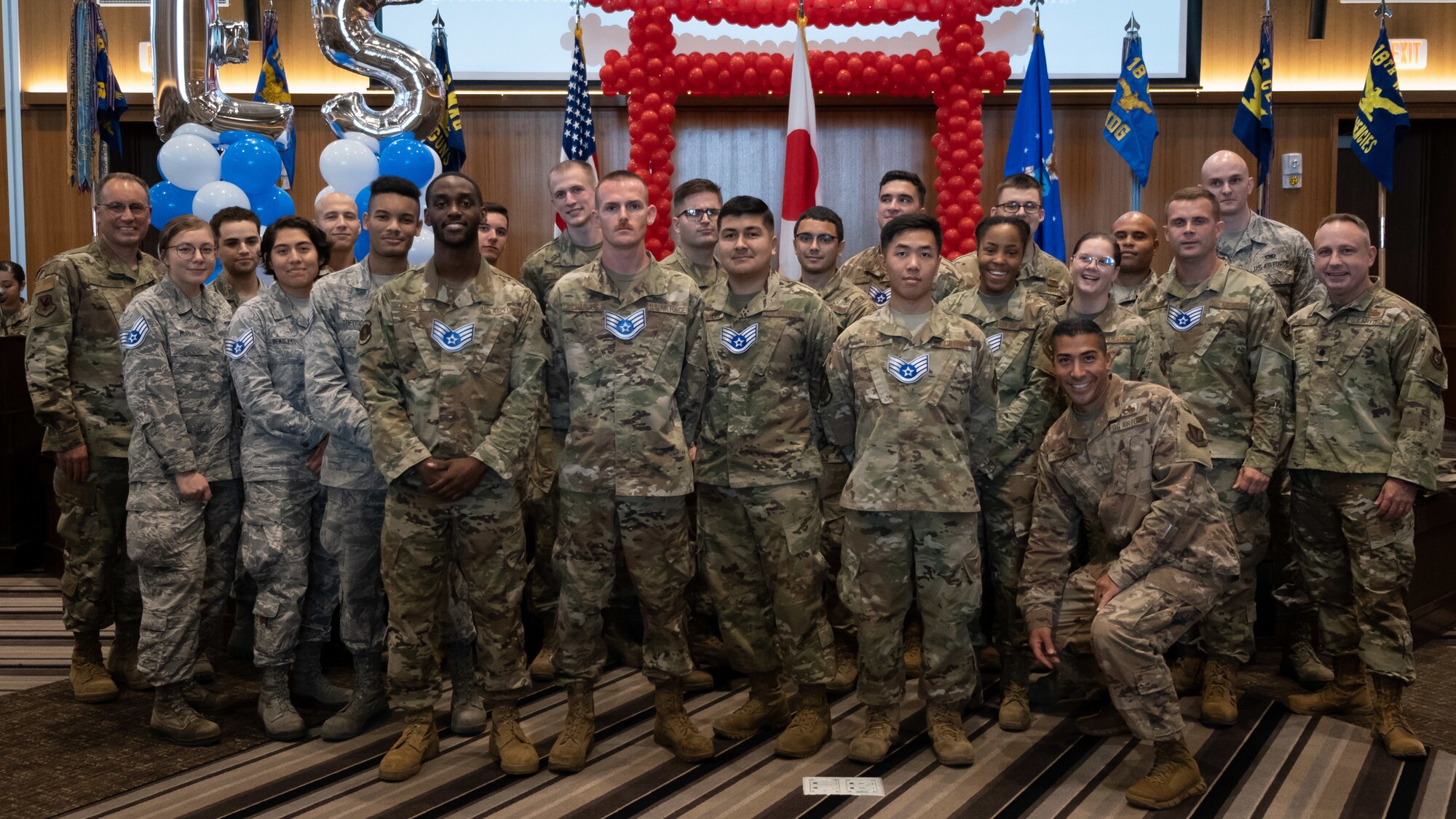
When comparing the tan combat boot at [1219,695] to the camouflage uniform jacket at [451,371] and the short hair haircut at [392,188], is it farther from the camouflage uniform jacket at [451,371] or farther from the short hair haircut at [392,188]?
the short hair haircut at [392,188]

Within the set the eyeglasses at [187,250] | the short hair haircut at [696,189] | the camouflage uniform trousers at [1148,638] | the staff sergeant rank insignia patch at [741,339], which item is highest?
the short hair haircut at [696,189]

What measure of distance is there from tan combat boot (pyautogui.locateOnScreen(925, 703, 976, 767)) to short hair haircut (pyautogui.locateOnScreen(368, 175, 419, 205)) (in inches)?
89.1

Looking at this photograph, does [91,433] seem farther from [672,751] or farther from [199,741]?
[672,751]

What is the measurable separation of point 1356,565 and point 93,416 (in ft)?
14.7

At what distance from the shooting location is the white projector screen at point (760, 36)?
8.00m

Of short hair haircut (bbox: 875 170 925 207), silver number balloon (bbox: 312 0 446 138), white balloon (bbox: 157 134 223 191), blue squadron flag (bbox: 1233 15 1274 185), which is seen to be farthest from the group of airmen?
blue squadron flag (bbox: 1233 15 1274 185)

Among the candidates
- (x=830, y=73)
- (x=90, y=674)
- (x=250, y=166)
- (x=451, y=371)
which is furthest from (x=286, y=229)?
(x=830, y=73)

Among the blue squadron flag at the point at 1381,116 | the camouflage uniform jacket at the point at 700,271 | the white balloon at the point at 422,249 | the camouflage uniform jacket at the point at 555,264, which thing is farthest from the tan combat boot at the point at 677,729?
the blue squadron flag at the point at 1381,116

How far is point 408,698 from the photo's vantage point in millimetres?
3279

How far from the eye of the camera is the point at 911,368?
3.29m

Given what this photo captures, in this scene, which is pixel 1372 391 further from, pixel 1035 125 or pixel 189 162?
pixel 189 162

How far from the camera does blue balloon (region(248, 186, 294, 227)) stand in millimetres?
4992

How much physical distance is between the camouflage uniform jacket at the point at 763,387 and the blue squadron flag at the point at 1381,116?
218 inches

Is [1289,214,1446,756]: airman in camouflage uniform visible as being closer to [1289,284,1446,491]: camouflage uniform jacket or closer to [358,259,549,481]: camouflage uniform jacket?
[1289,284,1446,491]: camouflage uniform jacket
